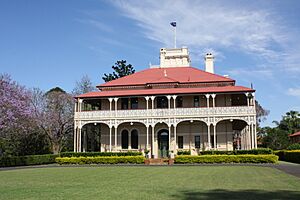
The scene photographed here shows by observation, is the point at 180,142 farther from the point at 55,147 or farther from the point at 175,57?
the point at 55,147

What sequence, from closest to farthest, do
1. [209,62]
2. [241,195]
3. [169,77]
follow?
[241,195], [169,77], [209,62]

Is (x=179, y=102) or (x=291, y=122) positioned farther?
(x=291, y=122)

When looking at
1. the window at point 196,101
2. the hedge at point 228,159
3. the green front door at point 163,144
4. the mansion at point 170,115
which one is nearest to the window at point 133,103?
the mansion at point 170,115

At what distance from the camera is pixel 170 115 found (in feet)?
120

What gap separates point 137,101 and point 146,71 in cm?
707

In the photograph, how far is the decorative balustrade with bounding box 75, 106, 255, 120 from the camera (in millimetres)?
35594

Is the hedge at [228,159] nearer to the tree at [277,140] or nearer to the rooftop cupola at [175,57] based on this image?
the rooftop cupola at [175,57]

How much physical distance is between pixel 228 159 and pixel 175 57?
1962cm

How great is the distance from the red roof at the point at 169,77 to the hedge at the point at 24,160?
1030 centimetres

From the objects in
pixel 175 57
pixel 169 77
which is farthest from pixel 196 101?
pixel 175 57

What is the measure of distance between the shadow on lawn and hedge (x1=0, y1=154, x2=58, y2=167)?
2553 centimetres

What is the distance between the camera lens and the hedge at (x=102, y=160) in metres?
32.8

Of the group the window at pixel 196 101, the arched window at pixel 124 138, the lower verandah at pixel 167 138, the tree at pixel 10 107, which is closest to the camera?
the tree at pixel 10 107

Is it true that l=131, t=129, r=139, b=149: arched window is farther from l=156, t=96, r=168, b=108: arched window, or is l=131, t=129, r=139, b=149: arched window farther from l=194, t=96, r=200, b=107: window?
l=194, t=96, r=200, b=107: window
